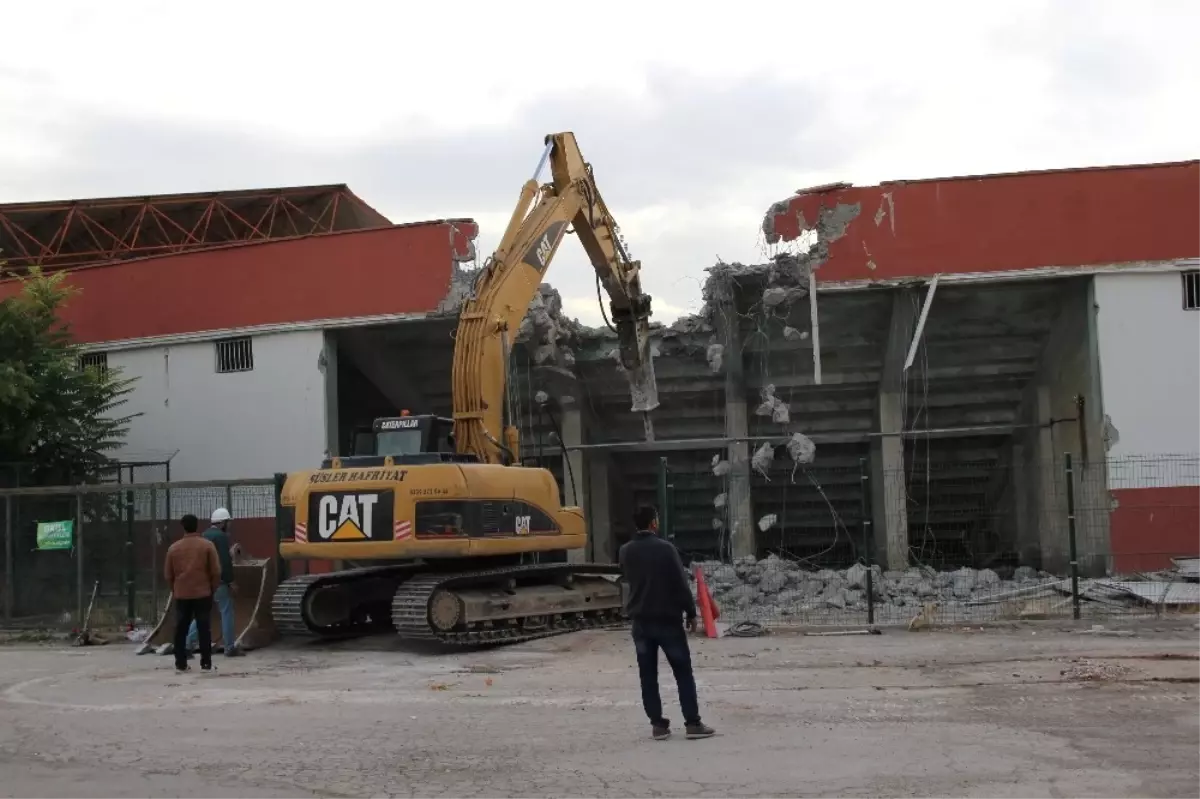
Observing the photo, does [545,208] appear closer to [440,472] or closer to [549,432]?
[440,472]

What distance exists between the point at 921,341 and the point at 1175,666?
32.8ft

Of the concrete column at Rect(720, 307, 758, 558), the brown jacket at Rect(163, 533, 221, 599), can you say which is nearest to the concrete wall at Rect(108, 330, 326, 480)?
the concrete column at Rect(720, 307, 758, 558)

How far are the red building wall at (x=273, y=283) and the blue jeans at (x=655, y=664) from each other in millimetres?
12646

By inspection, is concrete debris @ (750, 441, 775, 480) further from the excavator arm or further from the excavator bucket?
the excavator bucket

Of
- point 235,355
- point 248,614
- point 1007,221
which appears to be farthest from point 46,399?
point 1007,221

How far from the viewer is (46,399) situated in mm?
18469

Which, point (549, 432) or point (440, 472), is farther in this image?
point (549, 432)

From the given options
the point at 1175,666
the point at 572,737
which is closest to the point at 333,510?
the point at 572,737

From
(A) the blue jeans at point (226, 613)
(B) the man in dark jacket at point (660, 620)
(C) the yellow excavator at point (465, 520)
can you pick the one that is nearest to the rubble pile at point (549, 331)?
(C) the yellow excavator at point (465, 520)

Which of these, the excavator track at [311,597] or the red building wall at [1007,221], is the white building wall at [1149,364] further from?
the excavator track at [311,597]

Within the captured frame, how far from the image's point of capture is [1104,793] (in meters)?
5.77

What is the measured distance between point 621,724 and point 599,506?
13.9 metres

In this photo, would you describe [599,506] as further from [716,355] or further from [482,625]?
[482,625]

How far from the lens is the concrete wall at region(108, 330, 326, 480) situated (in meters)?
20.0
